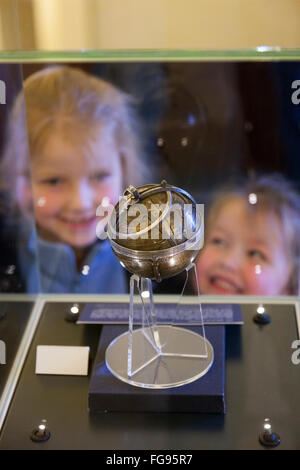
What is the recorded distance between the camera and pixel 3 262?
2389 mm

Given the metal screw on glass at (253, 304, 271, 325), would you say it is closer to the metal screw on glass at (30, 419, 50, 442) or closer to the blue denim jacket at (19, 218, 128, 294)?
the blue denim jacket at (19, 218, 128, 294)

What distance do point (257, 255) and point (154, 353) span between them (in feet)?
2.28

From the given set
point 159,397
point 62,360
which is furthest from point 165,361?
point 62,360

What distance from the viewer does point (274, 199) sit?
268cm

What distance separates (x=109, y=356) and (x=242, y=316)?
23.2 inches

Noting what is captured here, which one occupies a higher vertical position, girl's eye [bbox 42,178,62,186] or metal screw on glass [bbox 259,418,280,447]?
girl's eye [bbox 42,178,62,186]

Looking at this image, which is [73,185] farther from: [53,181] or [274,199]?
[274,199]

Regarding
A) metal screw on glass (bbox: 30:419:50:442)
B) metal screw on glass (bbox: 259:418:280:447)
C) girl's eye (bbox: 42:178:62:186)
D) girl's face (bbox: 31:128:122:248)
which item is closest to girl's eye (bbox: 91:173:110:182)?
girl's face (bbox: 31:128:122:248)

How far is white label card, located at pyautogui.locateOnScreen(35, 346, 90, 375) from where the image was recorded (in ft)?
7.68

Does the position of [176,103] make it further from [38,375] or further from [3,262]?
[38,375]

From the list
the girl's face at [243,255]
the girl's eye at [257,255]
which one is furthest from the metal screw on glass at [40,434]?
the girl's eye at [257,255]

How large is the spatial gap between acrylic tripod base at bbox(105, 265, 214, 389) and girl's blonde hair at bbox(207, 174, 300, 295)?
513 mm

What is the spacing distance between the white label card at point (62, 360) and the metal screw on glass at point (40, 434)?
0.27 m

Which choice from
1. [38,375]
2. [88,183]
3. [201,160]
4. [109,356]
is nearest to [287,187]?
[201,160]
